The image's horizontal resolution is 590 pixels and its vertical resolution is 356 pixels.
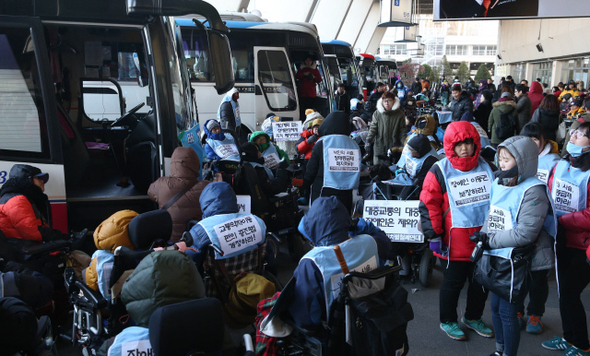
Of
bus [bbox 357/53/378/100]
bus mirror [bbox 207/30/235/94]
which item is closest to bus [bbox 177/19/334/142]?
bus mirror [bbox 207/30/235/94]

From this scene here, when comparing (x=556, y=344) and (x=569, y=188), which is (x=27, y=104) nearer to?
(x=569, y=188)

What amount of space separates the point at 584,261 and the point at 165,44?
4138 millimetres

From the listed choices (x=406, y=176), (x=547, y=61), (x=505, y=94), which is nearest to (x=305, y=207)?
(x=406, y=176)

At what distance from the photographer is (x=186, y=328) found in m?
1.98

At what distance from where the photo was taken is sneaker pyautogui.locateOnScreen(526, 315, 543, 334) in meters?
4.25

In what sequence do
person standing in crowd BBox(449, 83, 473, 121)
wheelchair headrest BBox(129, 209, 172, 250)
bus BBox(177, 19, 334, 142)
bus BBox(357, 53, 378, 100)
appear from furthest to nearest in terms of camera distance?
bus BBox(357, 53, 378, 100) < bus BBox(177, 19, 334, 142) < person standing in crowd BBox(449, 83, 473, 121) < wheelchair headrest BBox(129, 209, 172, 250)

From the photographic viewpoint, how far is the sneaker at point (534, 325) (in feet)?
14.0

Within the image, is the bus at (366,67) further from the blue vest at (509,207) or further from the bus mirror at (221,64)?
the blue vest at (509,207)

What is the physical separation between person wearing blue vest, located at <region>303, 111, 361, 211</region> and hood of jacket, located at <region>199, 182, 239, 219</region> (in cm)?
177

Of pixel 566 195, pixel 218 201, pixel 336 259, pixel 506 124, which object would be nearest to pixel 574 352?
pixel 566 195

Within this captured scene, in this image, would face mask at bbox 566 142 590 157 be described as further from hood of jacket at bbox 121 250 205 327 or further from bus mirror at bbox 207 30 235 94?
bus mirror at bbox 207 30 235 94

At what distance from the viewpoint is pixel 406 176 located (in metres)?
5.54

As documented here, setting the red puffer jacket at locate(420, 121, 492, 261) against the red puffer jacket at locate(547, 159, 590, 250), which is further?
the red puffer jacket at locate(420, 121, 492, 261)

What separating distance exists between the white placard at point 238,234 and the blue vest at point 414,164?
7.79ft
